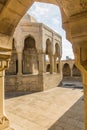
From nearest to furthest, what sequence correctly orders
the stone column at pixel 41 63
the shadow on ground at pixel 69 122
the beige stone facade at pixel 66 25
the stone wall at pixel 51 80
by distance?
the beige stone facade at pixel 66 25 < the shadow on ground at pixel 69 122 < the stone column at pixel 41 63 < the stone wall at pixel 51 80

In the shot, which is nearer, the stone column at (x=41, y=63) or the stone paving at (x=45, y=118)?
the stone paving at (x=45, y=118)

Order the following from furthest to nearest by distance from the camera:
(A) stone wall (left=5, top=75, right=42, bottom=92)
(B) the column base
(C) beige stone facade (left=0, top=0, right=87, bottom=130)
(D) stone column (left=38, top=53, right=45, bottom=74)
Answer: (D) stone column (left=38, top=53, right=45, bottom=74), (A) stone wall (left=5, top=75, right=42, bottom=92), (B) the column base, (C) beige stone facade (left=0, top=0, right=87, bottom=130)

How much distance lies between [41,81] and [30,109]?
5.61 metres

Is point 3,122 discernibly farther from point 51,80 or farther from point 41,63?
point 51,80

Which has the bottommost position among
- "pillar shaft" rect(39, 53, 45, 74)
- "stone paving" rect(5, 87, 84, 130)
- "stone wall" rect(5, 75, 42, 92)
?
"stone paving" rect(5, 87, 84, 130)

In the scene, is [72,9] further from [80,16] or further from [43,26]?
[43,26]

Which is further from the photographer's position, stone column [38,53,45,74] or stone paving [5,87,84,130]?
stone column [38,53,45,74]

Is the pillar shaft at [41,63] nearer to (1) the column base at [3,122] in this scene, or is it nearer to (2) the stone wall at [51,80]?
(2) the stone wall at [51,80]

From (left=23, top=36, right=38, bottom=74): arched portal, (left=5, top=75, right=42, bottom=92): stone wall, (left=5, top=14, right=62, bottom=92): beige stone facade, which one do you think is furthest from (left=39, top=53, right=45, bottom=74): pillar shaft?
(left=23, top=36, right=38, bottom=74): arched portal

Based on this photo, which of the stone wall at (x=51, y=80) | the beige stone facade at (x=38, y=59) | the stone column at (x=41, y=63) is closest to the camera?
the beige stone facade at (x=38, y=59)

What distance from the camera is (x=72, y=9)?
4.62 feet

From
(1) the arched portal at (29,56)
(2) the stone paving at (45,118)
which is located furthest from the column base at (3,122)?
(1) the arched portal at (29,56)

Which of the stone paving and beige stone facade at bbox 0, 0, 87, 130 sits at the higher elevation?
beige stone facade at bbox 0, 0, 87, 130

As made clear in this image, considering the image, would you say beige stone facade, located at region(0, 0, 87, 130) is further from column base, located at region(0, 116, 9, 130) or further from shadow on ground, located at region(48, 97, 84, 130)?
shadow on ground, located at region(48, 97, 84, 130)
